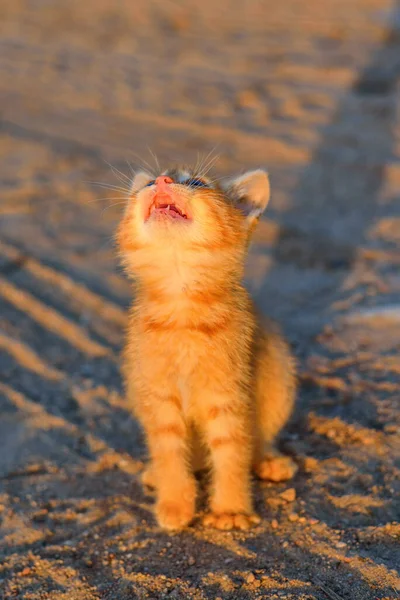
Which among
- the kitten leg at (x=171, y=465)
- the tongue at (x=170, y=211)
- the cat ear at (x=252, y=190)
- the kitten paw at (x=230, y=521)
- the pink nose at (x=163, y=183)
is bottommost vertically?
the kitten paw at (x=230, y=521)

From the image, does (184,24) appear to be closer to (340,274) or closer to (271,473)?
(340,274)

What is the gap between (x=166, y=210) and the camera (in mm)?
3611

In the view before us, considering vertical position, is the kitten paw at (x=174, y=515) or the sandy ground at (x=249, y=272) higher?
the sandy ground at (x=249, y=272)

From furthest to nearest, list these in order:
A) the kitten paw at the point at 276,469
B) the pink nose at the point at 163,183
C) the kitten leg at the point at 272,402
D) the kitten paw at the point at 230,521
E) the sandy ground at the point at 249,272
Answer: the kitten paw at the point at 276,469 < the kitten leg at the point at 272,402 < the kitten paw at the point at 230,521 < the sandy ground at the point at 249,272 < the pink nose at the point at 163,183

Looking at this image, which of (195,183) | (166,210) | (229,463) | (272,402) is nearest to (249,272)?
(272,402)

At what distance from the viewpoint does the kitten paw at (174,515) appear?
3934 millimetres

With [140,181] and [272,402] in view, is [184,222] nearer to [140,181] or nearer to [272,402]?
[140,181]

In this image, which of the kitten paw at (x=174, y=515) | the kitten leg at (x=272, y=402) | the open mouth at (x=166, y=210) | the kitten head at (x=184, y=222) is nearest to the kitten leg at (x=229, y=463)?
the kitten paw at (x=174, y=515)

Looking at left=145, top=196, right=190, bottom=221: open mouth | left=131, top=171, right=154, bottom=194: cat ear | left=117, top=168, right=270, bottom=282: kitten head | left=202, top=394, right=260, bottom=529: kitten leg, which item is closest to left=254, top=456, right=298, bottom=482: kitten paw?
left=202, top=394, right=260, bottom=529: kitten leg

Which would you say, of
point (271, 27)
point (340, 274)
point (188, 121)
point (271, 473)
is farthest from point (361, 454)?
point (271, 27)

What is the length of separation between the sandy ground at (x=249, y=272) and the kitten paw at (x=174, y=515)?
8 cm

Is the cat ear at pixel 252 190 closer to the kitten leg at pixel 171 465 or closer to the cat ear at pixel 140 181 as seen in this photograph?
the cat ear at pixel 140 181

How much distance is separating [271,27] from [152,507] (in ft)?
32.3

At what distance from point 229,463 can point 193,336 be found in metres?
0.69
